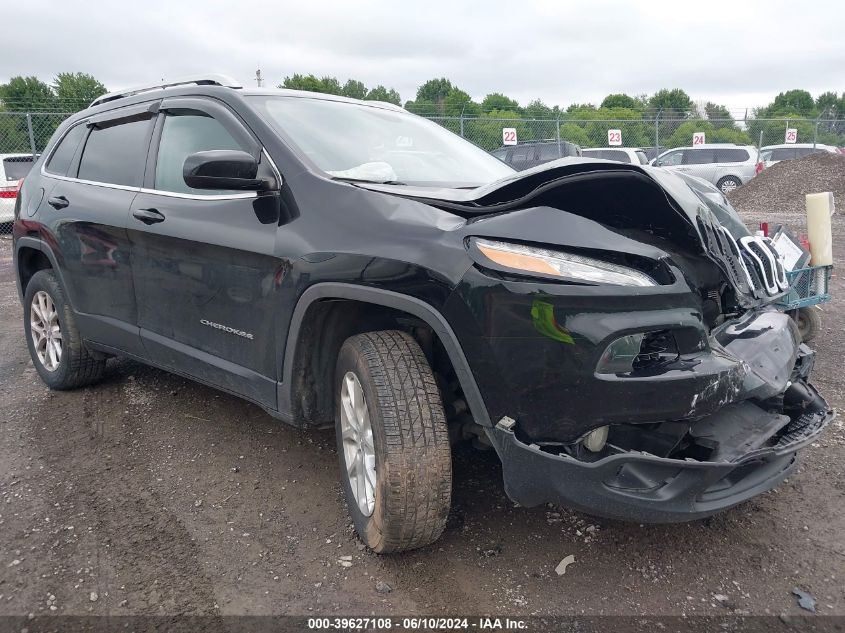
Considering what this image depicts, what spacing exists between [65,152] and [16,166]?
9944mm

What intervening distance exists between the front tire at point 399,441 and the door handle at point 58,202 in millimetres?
2430

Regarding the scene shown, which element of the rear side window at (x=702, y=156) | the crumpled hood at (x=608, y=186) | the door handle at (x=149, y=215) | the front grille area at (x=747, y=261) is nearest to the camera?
the crumpled hood at (x=608, y=186)

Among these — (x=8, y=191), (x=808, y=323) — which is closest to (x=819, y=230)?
(x=808, y=323)

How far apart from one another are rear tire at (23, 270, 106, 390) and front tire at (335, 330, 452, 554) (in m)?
2.46

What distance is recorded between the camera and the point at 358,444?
8.33 feet

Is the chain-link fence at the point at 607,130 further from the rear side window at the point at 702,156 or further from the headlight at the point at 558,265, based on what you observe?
the headlight at the point at 558,265

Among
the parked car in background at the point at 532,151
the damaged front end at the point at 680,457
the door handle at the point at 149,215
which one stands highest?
the parked car in background at the point at 532,151

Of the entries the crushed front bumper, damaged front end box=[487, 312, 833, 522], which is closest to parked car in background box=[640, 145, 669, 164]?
damaged front end box=[487, 312, 833, 522]

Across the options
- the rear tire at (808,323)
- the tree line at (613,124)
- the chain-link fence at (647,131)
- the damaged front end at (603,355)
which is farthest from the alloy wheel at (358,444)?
the chain-link fence at (647,131)

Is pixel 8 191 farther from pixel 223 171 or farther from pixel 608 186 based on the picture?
pixel 608 186

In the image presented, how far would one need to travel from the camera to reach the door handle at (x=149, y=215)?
10.5ft

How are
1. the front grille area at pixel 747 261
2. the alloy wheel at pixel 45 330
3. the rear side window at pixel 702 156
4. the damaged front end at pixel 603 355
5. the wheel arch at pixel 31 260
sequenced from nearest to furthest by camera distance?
1. the damaged front end at pixel 603 355
2. the front grille area at pixel 747 261
3. the wheel arch at pixel 31 260
4. the alloy wheel at pixel 45 330
5. the rear side window at pixel 702 156

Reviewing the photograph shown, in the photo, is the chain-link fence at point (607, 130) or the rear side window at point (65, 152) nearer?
the rear side window at point (65, 152)

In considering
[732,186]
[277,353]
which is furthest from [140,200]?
[732,186]
